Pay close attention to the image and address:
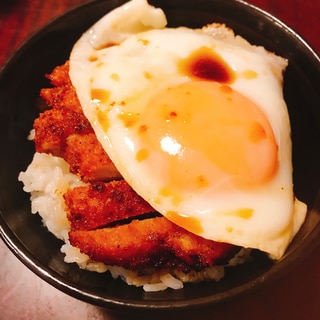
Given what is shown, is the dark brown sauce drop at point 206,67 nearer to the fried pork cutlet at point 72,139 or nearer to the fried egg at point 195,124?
the fried egg at point 195,124

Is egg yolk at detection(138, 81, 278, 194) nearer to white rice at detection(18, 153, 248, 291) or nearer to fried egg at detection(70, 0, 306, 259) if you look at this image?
fried egg at detection(70, 0, 306, 259)

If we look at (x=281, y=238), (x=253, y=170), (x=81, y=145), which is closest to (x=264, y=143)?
(x=253, y=170)

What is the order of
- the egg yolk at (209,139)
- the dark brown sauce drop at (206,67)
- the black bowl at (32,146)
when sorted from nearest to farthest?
the black bowl at (32,146), the egg yolk at (209,139), the dark brown sauce drop at (206,67)

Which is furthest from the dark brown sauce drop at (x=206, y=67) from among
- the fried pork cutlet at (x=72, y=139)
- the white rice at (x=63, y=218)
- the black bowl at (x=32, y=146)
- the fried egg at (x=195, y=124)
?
the white rice at (x=63, y=218)

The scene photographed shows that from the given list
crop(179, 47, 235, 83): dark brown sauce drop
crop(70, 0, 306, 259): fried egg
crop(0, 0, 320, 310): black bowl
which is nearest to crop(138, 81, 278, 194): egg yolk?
crop(70, 0, 306, 259): fried egg

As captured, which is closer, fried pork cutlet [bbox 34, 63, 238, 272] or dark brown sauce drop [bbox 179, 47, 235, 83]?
fried pork cutlet [bbox 34, 63, 238, 272]

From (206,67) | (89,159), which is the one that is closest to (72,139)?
(89,159)

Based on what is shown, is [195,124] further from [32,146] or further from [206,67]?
[32,146]
